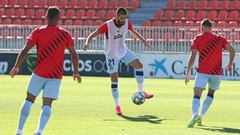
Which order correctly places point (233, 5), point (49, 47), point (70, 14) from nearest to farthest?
point (49, 47) → point (233, 5) → point (70, 14)

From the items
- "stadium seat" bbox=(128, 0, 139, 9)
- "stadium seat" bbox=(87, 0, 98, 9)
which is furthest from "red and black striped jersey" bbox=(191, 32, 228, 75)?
"stadium seat" bbox=(87, 0, 98, 9)

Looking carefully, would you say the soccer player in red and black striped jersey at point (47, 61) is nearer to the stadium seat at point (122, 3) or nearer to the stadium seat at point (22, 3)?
the stadium seat at point (122, 3)

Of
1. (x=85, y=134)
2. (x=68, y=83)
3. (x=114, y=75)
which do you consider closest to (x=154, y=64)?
(x=68, y=83)

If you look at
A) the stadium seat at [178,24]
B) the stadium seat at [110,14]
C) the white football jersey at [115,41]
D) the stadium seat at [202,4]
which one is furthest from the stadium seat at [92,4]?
the white football jersey at [115,41]

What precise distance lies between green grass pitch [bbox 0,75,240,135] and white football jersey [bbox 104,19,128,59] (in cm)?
131

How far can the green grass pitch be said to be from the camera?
1122cm

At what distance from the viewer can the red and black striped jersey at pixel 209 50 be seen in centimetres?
1223

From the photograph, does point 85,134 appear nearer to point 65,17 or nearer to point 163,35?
point 163,35

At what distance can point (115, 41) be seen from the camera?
48.3 feet

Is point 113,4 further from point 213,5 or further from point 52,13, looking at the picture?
point 52,13

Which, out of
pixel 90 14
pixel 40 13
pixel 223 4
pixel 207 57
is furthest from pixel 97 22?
pixel 207 57

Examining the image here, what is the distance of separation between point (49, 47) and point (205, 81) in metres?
3.74

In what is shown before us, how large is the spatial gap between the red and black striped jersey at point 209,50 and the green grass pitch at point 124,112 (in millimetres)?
1065

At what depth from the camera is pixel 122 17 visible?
14.0 meters
